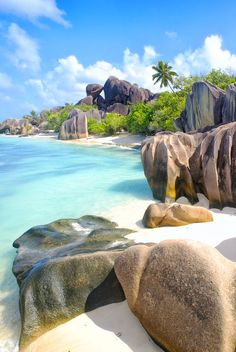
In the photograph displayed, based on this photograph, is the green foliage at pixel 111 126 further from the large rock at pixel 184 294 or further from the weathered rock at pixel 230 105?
the large rock at pixel 184 294

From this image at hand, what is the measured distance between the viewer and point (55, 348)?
12.5 feet

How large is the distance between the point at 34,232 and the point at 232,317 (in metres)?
5.38

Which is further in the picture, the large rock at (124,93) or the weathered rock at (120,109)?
the large rock at (124,93)

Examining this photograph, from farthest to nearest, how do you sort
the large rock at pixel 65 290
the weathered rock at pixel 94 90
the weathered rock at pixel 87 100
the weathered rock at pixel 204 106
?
the weathered rock at pixel 94 90
the weathered rock at pixel 87 100
the weathered rock at pixel 204 106
the large rock at pixel 65 290

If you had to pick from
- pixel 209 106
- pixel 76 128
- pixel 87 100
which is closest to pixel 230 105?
pixel 209 106

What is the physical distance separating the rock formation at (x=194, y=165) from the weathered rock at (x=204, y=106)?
1089cm

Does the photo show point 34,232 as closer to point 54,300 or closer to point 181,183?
point 54,300

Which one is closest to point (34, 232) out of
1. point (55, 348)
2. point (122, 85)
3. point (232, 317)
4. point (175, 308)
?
point (55, 348)

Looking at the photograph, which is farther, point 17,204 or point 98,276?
point 17,204

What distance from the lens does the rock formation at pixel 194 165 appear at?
8703 mm

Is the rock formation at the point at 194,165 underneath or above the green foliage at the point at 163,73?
underneath

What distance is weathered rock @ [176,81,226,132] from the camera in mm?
20641

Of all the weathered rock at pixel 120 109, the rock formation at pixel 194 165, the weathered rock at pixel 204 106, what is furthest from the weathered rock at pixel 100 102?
the rock formation at pixel 194 165

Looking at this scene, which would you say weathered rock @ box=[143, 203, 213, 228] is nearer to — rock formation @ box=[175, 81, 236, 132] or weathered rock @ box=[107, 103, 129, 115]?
rock formation @ box=[175, 81, 236, 132]
